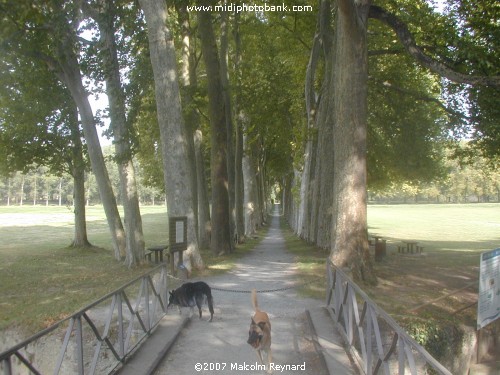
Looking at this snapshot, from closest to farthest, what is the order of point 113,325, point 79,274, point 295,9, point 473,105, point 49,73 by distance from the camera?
point 113,325 → point 473,105 → point 79,274 → point 49,73 → point 295,9

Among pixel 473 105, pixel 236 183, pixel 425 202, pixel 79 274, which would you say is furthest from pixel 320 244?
pixel 425 202

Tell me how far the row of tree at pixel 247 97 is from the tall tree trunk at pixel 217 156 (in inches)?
2.3

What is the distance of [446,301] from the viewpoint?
37.2 feet

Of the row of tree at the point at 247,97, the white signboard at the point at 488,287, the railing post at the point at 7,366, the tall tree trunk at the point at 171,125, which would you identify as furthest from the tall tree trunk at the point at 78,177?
the railing post at the point at 7,366

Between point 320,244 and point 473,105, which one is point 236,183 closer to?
point 320,244

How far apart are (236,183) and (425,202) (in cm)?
12716

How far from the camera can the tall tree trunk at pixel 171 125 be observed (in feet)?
45.5

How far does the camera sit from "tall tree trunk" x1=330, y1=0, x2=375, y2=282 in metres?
11.9

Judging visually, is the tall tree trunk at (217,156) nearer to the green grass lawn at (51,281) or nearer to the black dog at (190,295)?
the green grass lawn at (51,281)

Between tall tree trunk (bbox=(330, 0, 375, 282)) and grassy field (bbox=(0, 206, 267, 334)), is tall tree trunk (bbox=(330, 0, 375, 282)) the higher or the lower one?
the higher one

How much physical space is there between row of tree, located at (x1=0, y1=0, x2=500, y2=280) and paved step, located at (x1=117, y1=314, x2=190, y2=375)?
4.99 meters

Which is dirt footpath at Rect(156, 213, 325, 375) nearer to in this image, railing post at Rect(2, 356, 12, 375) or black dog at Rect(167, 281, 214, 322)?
black dog at Rect(167, 281, 214, 322)

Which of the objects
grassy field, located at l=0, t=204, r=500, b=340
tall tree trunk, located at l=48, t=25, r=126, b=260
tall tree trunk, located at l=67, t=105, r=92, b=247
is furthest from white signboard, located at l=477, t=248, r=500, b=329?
tall tree trunk, located at l=67, t=105, r=92, b=247

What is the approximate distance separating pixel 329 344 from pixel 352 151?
5944 mm
